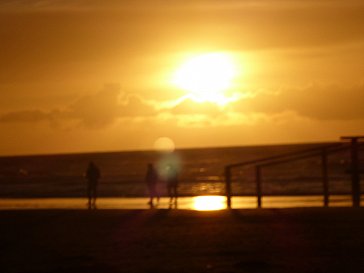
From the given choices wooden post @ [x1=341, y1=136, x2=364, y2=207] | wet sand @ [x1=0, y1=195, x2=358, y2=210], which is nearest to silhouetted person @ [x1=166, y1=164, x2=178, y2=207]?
wet sand @ [x1=0, y1=195, x2=358, y2=210]

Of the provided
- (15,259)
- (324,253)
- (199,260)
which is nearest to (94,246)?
(15,259)

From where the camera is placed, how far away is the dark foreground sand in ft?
39.9

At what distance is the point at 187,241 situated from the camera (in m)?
14.8

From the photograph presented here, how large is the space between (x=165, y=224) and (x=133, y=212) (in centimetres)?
322

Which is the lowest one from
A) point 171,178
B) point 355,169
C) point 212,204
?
point 355,169

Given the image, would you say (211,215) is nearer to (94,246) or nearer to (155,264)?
(94,246)

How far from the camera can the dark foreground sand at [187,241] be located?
12.2 meters

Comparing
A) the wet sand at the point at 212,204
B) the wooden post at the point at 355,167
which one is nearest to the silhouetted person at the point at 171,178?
the wet sand at the point at 212,204

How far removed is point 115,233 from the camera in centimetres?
1628

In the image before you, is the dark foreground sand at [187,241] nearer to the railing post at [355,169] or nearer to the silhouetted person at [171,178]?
the railing post at [355,169]

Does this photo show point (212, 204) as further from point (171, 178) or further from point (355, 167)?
point (355, 167)

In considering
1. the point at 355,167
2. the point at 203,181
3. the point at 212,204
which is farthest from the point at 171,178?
the point at 203,181

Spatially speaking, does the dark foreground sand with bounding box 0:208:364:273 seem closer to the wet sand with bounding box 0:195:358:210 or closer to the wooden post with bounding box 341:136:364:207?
the wooden post with bounding box 341:136:364:207

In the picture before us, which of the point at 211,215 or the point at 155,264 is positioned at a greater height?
the point at 211,215
